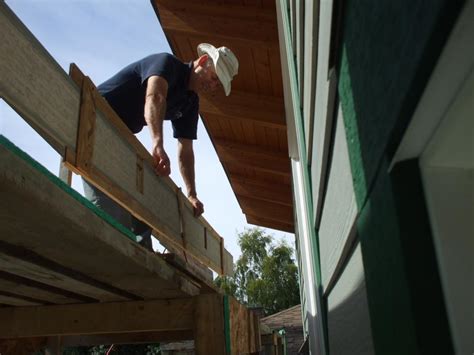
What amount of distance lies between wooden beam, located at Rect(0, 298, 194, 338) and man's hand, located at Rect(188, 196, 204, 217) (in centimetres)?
110

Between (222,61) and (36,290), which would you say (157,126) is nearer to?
(222,61)

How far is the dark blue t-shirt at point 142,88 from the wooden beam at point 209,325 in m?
1.59

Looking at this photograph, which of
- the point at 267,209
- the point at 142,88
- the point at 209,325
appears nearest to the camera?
the point at 209,325

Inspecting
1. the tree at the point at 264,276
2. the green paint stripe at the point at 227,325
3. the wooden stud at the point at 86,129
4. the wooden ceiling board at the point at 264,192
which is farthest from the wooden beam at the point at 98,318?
the tree at the point at 264,276

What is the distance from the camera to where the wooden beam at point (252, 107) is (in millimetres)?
5742

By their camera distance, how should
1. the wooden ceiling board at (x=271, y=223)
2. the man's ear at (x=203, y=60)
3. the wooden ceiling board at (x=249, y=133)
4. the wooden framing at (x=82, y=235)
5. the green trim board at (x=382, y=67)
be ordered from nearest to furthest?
the green trim board at (x=382, y=67)
the wooden framing at (x=82, y=235)
the man's ear at (x=203, y=60)
the wooden ceiling board at (x=249, y=133)
the wooden ceiling board at (x=271, y=223)

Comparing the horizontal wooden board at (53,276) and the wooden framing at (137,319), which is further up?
the horizontal wooden board at (53,276)

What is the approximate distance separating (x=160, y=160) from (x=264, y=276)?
3682 centimetres

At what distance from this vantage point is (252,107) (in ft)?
19.4

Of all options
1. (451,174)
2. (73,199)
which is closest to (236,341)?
(73,199)

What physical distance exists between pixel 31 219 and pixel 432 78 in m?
1.47

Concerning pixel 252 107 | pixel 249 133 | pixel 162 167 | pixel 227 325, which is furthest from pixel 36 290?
pixel 249 133

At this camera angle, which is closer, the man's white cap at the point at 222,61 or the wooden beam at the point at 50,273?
the wooden beam at the point at 50,273

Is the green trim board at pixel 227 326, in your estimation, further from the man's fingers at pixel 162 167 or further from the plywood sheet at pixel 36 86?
the plywood sheet at pixel 36 86
